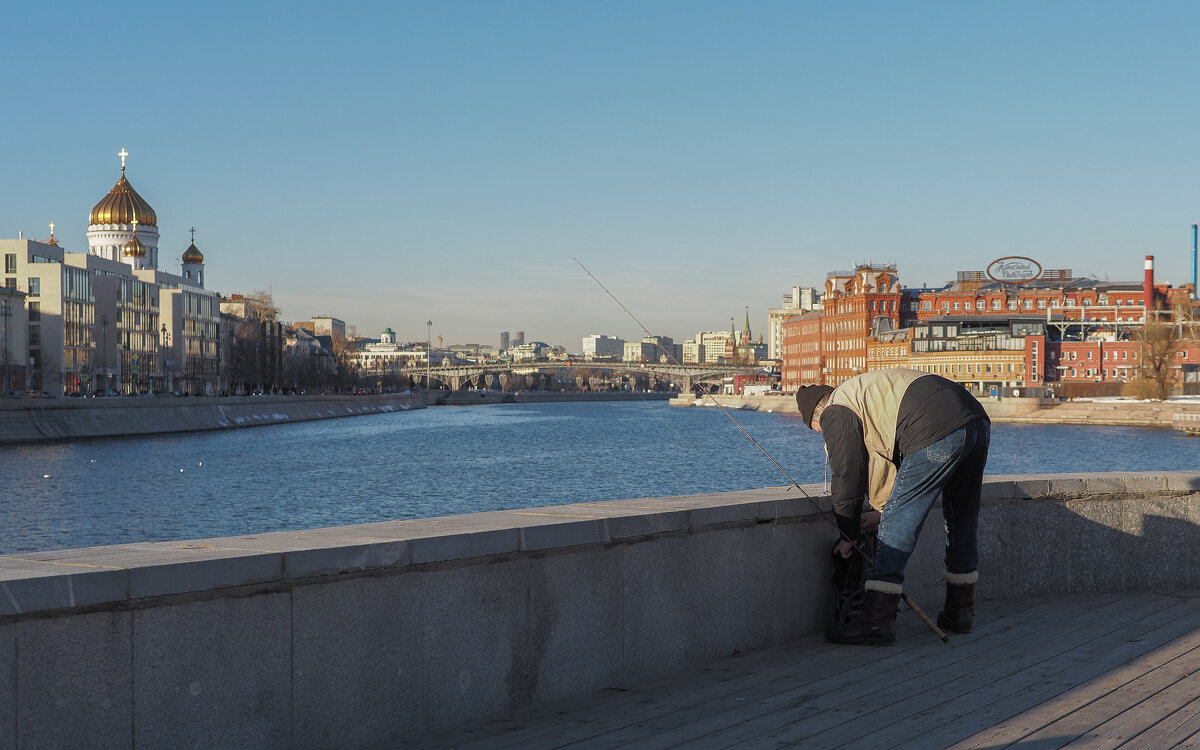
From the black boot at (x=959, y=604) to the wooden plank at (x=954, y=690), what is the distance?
420mm

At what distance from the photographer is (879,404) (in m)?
7.13

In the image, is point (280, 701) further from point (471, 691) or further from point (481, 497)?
point (481, 497)

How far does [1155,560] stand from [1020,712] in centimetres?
449

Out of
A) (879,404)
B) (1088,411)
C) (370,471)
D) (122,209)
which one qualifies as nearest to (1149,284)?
(1088,411)

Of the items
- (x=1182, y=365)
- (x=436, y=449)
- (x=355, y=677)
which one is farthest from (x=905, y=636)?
(x=1182, y=365)

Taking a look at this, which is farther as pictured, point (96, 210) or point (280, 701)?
point (96, 210)

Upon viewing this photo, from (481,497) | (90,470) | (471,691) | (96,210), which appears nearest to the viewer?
(471,691)

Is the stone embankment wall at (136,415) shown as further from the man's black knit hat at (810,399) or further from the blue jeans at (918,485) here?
the blue jeans at (918,485)

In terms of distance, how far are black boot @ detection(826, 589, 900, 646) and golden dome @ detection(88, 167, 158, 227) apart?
147 m

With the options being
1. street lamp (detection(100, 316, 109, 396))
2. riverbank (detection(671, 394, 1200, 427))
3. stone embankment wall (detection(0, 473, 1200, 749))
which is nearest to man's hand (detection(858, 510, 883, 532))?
stone embankment wall (detection(0, 473, 1200, 749))

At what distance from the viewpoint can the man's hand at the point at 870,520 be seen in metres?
7.48

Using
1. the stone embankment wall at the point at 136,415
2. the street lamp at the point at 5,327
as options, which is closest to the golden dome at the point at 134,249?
the stone embankment wall at the point at 136,415

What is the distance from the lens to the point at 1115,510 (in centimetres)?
962

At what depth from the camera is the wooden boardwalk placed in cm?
532
